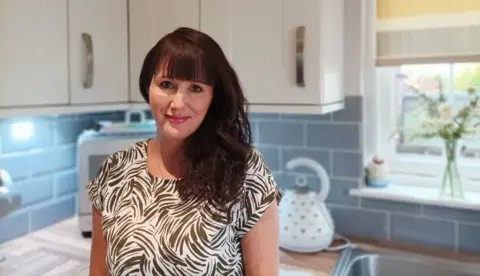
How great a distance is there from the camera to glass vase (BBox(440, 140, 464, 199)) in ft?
5.18

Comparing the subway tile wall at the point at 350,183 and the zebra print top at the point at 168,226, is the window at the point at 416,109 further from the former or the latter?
the zebra print top at the point at 168,226

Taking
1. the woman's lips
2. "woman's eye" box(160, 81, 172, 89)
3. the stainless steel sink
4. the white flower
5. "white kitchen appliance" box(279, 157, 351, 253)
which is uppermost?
"woman's eye" box(160, 81, 172, 89)

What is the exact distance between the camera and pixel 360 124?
1658 millimetres

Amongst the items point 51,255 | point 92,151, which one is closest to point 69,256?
point 51,255

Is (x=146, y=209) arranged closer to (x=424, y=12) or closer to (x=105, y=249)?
(x=105, y=249)

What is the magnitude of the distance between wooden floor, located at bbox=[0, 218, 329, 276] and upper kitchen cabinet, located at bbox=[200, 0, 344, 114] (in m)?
0.54

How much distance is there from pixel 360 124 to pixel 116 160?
91 cm

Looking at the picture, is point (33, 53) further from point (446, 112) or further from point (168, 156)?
point (446, 112)

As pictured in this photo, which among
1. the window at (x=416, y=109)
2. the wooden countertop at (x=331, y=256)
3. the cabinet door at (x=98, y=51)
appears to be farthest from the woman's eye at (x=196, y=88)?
the window at (x=416, y=109)

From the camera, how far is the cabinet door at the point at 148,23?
1560mm

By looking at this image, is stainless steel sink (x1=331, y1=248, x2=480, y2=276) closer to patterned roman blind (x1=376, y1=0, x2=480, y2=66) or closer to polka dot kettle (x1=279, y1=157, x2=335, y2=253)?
polka dot kettle (x1=279, y1=157, x2=335, y2=253)

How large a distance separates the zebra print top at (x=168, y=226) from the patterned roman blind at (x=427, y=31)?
2.74 feet

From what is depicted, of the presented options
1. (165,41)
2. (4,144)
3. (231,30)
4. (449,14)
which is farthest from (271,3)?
(4,144)

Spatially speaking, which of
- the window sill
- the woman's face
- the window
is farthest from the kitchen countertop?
the woman's face
